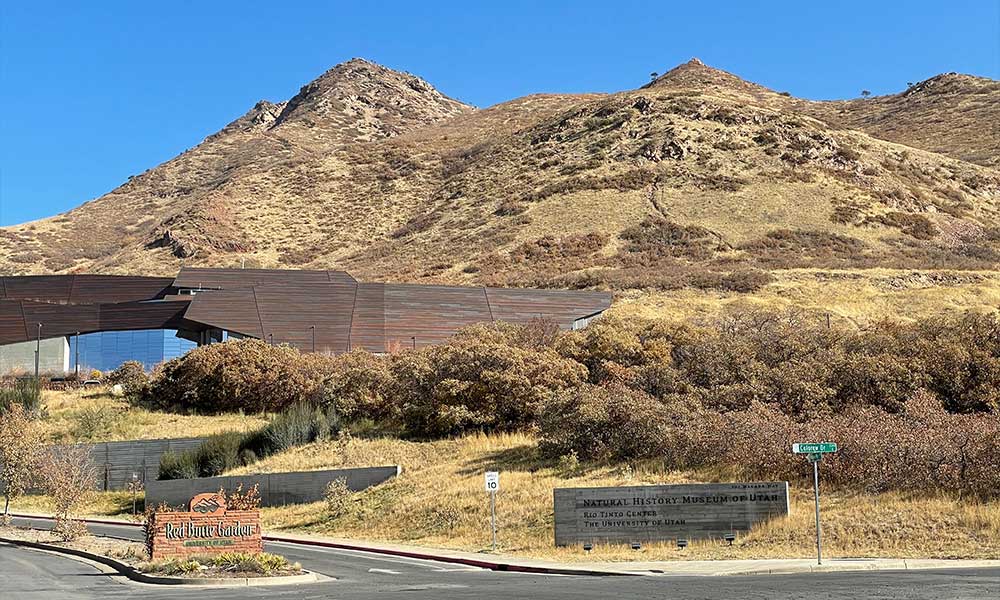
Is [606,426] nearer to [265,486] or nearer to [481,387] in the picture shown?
[481,387]

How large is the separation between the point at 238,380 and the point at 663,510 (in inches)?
1171

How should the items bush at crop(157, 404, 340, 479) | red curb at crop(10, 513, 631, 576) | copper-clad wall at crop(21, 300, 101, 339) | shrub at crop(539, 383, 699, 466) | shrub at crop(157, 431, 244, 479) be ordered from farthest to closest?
copper-clad wall at crop(21, 300, 101, 339) < bush at crop(157, 404, 340, 479) < shrub at crop(157, 431, 244, 479) < shrub at crop(539, 383, 699, 466) < red curb at crop(10, 513, 631, 576)

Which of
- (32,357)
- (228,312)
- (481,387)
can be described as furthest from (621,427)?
(32,357)

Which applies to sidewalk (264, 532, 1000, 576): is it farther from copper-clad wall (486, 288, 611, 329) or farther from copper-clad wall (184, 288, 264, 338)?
copper-clad wall (486, 288, 611, 329)

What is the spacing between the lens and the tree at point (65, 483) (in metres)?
30.3

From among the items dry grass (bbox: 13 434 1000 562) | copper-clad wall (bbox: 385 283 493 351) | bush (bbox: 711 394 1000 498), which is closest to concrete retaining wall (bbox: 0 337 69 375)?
copper-clad wall (bbox: 385 283 493 351)

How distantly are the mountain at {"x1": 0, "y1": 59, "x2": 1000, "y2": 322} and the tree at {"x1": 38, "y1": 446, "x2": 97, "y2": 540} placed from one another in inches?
1797

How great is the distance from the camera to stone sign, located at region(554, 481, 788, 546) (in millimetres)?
25234

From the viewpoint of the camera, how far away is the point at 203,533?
22.8m

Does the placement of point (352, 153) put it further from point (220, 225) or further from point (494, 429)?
point (494, 429)

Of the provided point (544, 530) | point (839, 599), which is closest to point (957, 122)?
point (544, 530)

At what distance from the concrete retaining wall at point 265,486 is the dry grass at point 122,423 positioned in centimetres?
773

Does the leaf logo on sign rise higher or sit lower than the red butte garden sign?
higher

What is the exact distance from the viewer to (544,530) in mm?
27562
